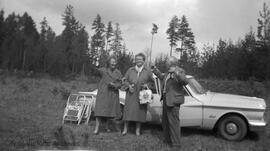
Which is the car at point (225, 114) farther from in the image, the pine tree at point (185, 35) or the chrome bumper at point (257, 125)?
the pine tree at point (185, 35)

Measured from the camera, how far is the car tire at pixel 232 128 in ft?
19.8

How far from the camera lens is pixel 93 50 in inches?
2197

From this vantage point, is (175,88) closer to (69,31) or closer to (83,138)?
(83,138)

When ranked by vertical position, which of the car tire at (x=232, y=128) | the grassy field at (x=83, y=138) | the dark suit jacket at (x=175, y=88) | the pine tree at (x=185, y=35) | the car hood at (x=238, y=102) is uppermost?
the pine tree at (x=185, y=35)

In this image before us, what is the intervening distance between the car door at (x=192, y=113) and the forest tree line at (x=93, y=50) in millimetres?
13512

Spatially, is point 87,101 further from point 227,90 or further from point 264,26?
point 264,26

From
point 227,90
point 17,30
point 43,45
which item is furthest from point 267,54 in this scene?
point 17,30

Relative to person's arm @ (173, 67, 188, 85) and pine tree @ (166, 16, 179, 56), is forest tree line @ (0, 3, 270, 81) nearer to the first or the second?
pine tree @ (166, 16, 179, 56)

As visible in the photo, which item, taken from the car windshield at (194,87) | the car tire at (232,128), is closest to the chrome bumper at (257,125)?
the car tire at (232,128)

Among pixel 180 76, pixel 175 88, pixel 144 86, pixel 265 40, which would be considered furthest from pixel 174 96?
pixel 265 40

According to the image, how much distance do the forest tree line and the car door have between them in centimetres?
1351

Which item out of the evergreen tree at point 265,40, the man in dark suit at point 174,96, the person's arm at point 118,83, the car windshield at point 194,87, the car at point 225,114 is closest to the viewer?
the man in dark suit at point 174,96

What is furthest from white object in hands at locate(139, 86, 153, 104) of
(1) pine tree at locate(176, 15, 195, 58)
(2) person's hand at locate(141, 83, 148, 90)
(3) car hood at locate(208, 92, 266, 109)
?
(1) pine tree at locate(176, 15, 195, 58)

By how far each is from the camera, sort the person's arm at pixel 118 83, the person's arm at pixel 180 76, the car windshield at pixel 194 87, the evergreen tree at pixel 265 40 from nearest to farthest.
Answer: the person's arm at pixel 180 76
the person's arm at pixel 118 83
the car windshield at pixel 194 87
the evergreen tree at pixel 265 40
